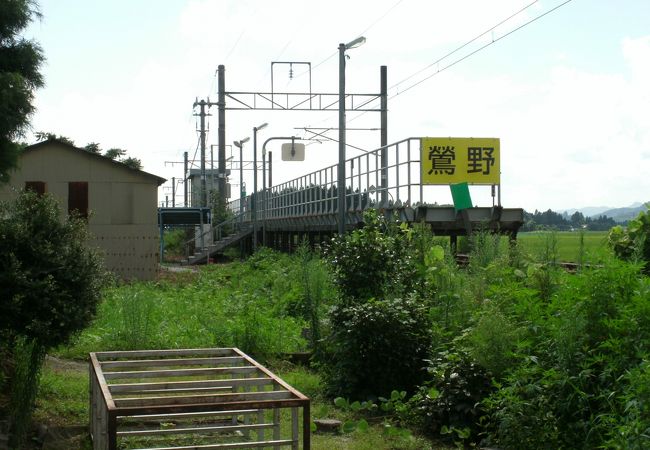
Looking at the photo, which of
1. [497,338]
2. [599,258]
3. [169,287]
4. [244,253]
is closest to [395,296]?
[497,338]

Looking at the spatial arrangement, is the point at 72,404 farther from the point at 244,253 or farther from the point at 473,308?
the point at 244,253

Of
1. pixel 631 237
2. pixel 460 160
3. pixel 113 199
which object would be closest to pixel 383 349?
pixel 631 237

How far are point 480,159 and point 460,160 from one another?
1.86ft

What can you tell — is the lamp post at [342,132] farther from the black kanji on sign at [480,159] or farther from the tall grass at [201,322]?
the black kanji on sign at [480,159]

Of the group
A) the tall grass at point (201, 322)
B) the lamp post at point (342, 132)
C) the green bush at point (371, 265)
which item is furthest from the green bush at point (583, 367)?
the lamp post at point (342, 132)

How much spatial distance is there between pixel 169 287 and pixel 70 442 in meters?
15.8

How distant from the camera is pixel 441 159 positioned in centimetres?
2053

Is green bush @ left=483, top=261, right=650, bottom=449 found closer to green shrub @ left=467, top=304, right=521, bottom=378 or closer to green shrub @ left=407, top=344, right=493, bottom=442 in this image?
green shrub @ left=467, top=304, right=521, bottom=378

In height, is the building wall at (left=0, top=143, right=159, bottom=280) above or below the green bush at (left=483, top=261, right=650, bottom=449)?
above

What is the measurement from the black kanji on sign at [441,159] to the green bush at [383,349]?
1029 centimetres

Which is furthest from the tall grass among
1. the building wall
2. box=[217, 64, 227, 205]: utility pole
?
box=[217, 64, 227, 205]: utility pole

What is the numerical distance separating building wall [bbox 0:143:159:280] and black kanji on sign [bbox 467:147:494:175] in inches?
442

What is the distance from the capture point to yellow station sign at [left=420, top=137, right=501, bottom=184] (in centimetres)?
2042

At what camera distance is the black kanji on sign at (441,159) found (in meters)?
20.4
